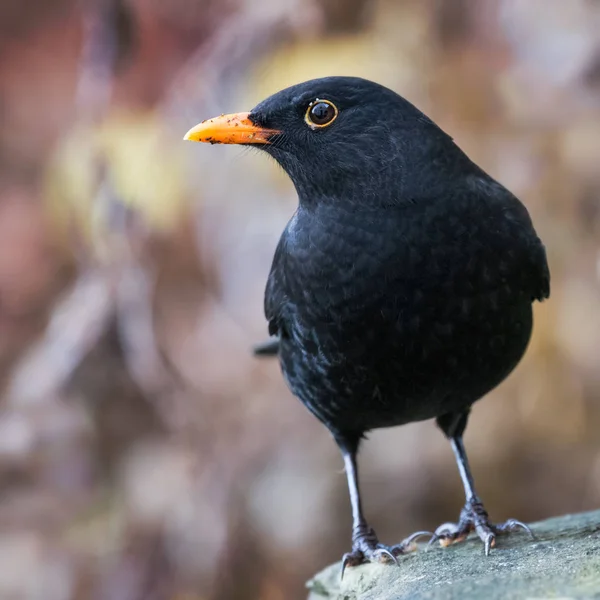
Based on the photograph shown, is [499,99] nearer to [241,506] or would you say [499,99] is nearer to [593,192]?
[593,192]

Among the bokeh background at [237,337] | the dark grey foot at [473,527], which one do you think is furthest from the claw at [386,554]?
the bokeh background at [237,337]

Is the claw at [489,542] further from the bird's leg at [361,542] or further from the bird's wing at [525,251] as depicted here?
the bird's wing at [525,251]

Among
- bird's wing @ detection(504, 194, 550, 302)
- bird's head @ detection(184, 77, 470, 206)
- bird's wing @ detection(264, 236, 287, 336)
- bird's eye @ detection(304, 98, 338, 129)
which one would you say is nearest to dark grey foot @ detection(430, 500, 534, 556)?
bird's wing @ detection(504, 194, 550, 302)

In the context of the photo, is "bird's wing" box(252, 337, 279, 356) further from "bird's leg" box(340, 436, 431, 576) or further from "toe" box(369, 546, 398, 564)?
"toe" box(369, 546, 398, 564)

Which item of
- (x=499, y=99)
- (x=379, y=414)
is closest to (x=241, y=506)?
(x=379, y=414)

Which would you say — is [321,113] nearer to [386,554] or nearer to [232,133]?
[232,133]
